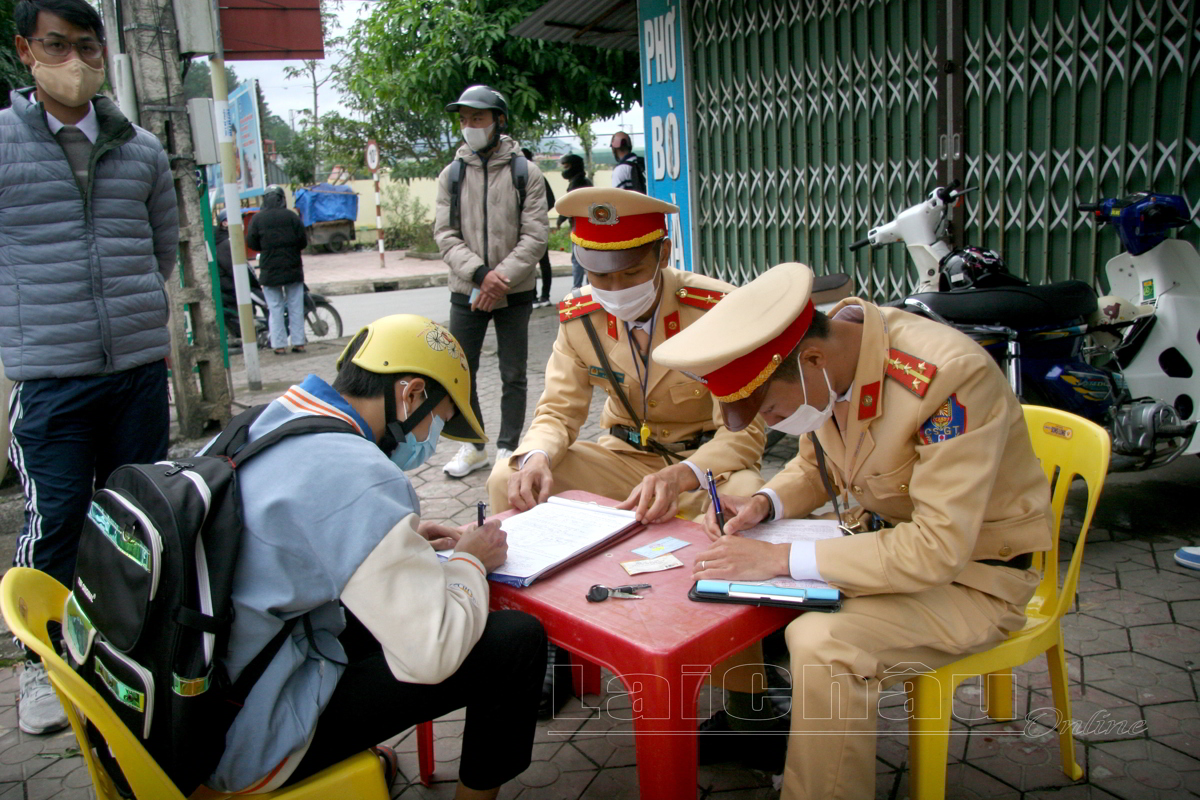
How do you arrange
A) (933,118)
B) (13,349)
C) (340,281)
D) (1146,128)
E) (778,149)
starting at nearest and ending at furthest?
(13,349) → (1146,128) → (933,118) → (778,149) → (340,281)

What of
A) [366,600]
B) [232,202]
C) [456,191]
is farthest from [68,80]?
[232,202]

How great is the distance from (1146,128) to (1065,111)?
1.35 ft

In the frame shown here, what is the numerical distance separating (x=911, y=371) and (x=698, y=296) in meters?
1.10

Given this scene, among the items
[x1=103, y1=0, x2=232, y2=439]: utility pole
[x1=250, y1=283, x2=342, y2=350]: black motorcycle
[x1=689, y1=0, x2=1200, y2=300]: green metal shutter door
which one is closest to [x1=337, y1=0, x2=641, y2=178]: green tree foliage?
[x1=250, y1=283, x2=342, y2=350]: black motorcycle

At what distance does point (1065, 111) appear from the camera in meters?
4.54

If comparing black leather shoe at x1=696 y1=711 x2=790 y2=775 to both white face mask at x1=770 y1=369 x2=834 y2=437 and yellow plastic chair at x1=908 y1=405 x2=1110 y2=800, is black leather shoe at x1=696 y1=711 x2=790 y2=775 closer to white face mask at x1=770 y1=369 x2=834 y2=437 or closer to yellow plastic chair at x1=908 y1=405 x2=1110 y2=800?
yellow plastic chair at x1=908 y1=405 x2=1110 y2=800

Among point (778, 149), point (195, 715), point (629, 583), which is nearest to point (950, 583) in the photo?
point (629, 583)

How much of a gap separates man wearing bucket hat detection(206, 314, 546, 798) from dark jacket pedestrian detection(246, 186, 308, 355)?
781cm

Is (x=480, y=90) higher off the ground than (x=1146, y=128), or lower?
higher

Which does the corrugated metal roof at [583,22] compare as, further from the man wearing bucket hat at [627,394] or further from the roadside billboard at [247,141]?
the man wearing bucket hat at [627,394]

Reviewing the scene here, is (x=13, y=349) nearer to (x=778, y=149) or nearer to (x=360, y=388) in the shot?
(x=360, y=388)

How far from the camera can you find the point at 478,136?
4652 millimetres

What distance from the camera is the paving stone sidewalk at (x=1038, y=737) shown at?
2.23 meters

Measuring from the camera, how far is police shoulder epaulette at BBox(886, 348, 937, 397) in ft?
5.75
